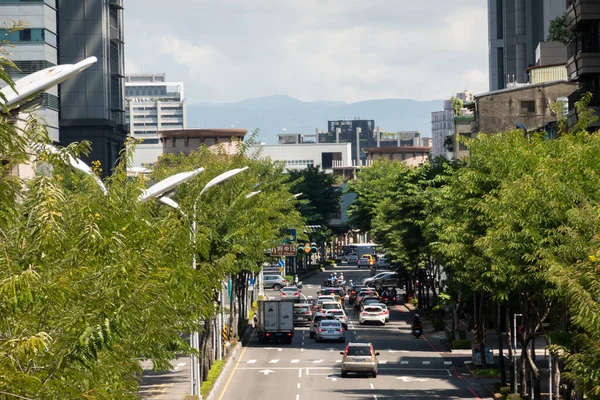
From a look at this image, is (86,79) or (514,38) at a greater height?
(514,38)

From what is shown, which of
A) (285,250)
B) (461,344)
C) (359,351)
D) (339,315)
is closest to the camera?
(359,351)

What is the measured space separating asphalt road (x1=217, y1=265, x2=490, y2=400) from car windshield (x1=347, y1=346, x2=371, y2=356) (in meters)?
1.07

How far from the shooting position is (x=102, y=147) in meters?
120

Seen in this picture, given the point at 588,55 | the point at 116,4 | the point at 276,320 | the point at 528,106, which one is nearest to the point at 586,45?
the point at 588,55

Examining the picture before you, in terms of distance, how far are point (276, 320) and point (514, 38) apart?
9121 cm

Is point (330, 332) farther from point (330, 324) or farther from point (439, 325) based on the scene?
point (439, 325)

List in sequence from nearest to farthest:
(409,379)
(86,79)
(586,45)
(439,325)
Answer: (409,379) < (586,45) < (439,325) < (86,79)

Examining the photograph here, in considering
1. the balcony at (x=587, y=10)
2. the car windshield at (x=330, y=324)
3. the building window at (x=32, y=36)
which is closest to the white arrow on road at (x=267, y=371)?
the car windshield at (x=330, y=324)

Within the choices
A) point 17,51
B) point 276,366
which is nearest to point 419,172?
point 276,366

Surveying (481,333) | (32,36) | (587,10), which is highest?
(32,36)

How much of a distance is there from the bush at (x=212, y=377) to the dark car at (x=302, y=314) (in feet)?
87.2

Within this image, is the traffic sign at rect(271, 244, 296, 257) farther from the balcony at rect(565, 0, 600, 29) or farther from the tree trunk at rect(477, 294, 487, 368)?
the balcony at rect(565, 0, 600, 29)

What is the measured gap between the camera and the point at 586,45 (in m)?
52.7

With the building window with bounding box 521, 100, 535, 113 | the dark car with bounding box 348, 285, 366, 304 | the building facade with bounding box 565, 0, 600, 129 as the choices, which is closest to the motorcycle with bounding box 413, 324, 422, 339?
the building window with bounding box 521, 100, 535, 113
